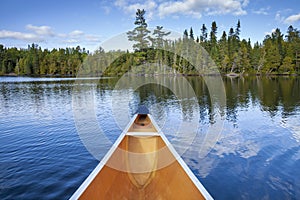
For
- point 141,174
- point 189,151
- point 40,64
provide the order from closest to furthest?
point 141,174
point 189,151
point 40,64

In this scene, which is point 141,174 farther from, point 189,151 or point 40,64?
point 40,64

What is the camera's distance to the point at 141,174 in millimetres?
4090

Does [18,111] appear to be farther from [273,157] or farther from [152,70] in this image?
[152,70]

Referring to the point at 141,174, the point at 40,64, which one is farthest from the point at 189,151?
the point at 40,64

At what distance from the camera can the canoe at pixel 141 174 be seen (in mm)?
2832

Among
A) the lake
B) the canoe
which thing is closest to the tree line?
the lake

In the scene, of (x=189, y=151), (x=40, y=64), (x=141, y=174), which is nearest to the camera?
(x=141, y=174)

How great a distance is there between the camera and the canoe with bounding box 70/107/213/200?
283 centimetres

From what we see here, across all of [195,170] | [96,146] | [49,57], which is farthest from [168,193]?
[49,57]

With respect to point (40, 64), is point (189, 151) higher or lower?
lower

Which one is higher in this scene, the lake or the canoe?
the canoe

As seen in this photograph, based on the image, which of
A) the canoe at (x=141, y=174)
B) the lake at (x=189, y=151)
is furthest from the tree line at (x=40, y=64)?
the canoe at (x=141, y=174)

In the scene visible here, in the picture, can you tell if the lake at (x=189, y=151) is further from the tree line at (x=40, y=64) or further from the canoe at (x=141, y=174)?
the tree line at (x=40, y=64)

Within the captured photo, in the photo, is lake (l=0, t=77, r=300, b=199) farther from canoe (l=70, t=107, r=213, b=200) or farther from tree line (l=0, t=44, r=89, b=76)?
tree line (l=0, t=44, r=89, b=76)
